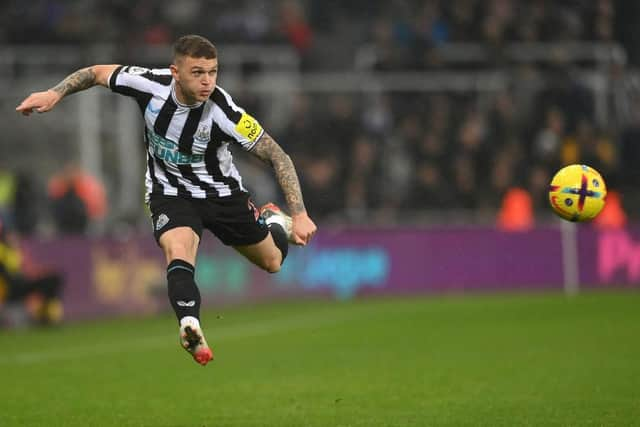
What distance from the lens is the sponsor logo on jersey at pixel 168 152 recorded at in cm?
795

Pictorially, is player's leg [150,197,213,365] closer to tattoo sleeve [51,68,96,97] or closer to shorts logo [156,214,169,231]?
shorts logo [156,214,169,231]

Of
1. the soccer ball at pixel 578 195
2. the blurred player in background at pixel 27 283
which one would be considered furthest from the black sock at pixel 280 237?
the blurred player in background at pixel 27 283

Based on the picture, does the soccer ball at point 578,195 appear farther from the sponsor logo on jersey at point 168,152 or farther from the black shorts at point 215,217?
the sponsor logo on jersey at point 168,152

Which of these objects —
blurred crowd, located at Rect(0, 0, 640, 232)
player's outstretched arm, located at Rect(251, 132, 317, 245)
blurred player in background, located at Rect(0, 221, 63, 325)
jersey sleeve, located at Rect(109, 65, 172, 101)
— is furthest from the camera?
blurred crowd, located at Rect(0, 0, 640, 232)

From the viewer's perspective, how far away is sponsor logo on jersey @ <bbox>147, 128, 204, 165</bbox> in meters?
7.95

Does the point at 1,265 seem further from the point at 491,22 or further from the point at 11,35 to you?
the point at 491,22

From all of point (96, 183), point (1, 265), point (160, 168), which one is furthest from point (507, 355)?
point (96, 183)

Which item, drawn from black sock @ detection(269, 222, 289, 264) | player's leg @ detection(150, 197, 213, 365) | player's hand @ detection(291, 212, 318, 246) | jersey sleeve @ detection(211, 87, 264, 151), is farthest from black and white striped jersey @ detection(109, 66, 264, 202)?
black sock @ detection(269, 222, 289, 264)

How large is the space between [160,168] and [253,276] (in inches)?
399

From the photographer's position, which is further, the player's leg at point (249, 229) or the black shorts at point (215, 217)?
the player's leg at point (249, 229)

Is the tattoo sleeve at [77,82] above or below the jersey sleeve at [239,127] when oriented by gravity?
above

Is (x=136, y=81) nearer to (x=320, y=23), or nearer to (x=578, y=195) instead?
(x=578, y=195)

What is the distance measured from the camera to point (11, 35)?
67.5 feet

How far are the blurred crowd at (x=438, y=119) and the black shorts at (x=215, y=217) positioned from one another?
9792 mm
